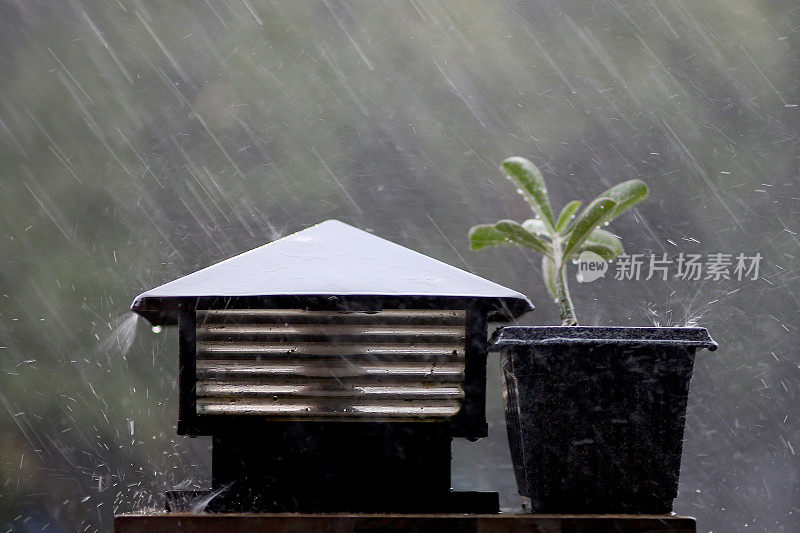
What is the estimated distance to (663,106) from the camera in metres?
2.62

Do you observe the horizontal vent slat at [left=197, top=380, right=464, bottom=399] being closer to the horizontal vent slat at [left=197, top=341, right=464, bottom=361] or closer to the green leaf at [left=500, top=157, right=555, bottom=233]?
the horizontal vent slat at [left=197, top=341, right=464, bottom=361]

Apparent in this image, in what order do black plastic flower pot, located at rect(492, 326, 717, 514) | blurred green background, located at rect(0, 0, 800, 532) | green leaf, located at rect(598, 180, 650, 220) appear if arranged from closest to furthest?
black plastic flower pot, located at rect(492, 326, 717, 514)
green leaf, located at rect(598, 180, 650, 220)
blurred green background, located at rect(0, 0, 800, 532)

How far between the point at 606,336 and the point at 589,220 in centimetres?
15

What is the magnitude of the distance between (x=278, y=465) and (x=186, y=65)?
7.07ft

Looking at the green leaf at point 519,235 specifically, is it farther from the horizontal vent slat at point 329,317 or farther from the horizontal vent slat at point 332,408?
the horizontal vent slat at point 332,408

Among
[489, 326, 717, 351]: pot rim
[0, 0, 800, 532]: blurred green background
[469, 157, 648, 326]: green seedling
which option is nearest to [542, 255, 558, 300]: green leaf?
[469, 157, 648, 326]: green seedling

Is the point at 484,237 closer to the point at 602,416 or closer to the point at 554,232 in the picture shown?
the point at 554,232

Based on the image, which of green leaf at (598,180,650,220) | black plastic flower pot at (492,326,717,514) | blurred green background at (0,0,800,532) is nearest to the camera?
black plastic flower pot at (492,326,717,514)

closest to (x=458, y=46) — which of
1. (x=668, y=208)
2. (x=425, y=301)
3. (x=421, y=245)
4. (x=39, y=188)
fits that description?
(x=421, y=245)

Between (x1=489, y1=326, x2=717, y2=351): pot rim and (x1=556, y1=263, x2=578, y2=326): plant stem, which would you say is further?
(x1=556, y1=263, x2=578, y2=326): plant stem

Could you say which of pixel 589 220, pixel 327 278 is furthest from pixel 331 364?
pixel 589 220

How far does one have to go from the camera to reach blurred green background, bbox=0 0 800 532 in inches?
96.1

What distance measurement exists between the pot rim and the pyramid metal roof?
0.18 ft

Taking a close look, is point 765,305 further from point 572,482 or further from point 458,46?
point 572,482
